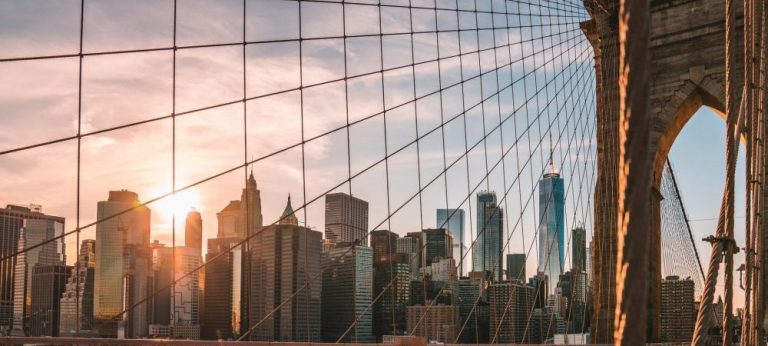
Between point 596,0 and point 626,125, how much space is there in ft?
42.4

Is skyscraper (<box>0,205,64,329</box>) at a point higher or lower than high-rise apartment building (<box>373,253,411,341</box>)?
higher

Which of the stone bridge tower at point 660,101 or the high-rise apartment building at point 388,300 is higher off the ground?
the stone bridge tower at point 660,101

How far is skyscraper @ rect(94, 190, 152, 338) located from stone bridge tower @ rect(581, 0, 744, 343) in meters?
6.99

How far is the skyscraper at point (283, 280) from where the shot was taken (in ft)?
128

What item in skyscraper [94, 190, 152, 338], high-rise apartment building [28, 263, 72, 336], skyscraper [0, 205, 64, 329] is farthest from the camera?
high-rise apartment building [28, 263, 72, 336]

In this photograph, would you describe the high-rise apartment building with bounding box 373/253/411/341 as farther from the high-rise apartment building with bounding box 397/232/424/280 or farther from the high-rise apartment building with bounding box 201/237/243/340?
the high-rise apartment building with bounding box 201/237/243/340

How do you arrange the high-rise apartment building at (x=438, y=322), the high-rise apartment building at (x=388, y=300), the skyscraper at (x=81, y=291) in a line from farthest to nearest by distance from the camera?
the high-rise apartment building at (x=388, y=300), the high-rise apartment building at (x=438, y=322), the skyscraper at (x=81, y=291)

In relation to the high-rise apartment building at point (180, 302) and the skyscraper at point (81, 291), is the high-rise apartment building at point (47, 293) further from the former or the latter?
the high-rise apartment building at point (180, 302)

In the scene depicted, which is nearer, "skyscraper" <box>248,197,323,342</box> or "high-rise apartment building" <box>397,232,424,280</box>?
"high-rise apartment building" <box>397,232,424,280</box>

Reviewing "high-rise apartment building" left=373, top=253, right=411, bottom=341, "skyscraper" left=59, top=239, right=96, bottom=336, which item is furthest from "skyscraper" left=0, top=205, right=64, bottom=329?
"high-rise apartment building" left=373, top=253, right=411, bottom=341

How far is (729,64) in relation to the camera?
358 centimetres

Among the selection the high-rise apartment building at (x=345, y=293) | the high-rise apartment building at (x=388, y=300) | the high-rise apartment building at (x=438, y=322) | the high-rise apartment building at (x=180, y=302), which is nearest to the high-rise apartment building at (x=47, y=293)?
the high-rise apartment building at (x=180, y=302)

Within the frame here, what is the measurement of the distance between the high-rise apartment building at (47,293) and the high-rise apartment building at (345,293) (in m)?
9.87

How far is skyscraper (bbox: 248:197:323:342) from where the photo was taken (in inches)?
1533
